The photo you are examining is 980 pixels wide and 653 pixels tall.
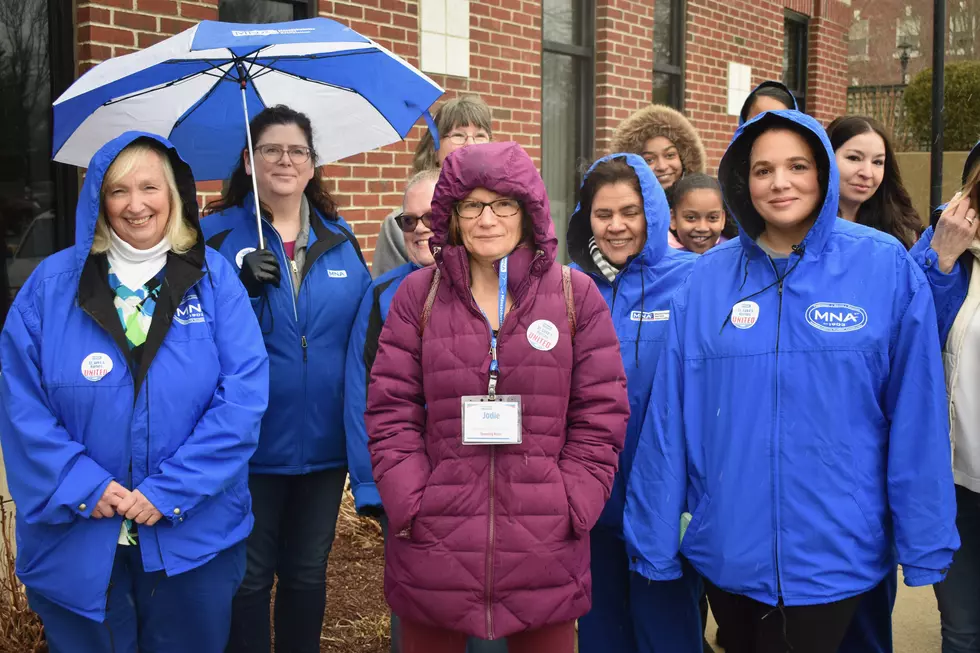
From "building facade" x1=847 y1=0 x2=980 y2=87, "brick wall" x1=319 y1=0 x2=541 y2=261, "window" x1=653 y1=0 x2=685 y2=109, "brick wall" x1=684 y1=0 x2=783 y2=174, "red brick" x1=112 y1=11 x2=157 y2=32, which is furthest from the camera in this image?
"building facade" x1=847 y1=0 x2=980 y2=87

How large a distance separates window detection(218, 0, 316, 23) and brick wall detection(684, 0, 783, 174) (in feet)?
15.2

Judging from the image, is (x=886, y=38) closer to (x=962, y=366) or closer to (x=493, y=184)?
(x=962, y=366)

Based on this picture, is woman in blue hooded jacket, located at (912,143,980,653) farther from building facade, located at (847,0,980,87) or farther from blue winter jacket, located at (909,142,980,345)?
building facade, located at (847,0,980,87)

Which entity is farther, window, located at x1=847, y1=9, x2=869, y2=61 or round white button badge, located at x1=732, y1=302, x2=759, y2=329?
window, located at x1=847, y1=9, x2=869, y2=61

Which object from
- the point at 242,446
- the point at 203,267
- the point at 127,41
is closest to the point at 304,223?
the point at 203,267

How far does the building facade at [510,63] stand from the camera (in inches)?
175

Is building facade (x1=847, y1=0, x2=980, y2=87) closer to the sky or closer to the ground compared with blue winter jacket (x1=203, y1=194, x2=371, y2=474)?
closer to the sky

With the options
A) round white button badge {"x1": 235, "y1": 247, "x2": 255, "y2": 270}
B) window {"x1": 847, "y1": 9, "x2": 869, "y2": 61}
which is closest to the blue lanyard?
round white button badge {"x1": 235, "y1": 247, "x2": 255, "y2": 270}

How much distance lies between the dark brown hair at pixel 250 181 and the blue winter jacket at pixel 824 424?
1.59 meters

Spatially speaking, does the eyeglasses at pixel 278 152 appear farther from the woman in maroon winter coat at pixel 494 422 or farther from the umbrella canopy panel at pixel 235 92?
the woman in maroon winter coat at pixel 494 422

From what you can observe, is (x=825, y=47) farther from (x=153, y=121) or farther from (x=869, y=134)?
(x=153, y=121)

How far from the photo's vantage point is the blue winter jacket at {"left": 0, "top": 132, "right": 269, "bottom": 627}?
2.57 metres

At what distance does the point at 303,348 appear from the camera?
320 cm

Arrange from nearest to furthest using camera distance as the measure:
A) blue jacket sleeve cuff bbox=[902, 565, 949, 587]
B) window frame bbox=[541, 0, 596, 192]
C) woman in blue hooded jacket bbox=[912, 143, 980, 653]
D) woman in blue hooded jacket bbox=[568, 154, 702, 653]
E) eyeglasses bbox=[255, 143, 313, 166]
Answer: blue jacket sleeve cuff bbox=[902, 565, 949, 587] < woman in blue hooded jacket bbox=[912, 143, 980, 653] < woman in blue hooded jacket bbox=[568, 154, 702, 653] < eyeglasses bbox=[255, 143, 313, 166] < window frame bbox=[541, 0, 596, 192]
